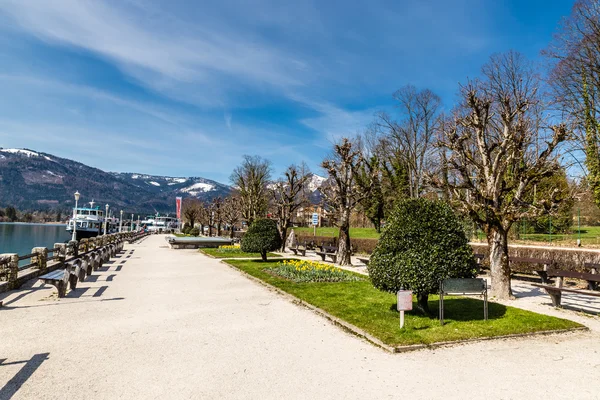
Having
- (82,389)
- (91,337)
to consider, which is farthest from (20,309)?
(82,389)

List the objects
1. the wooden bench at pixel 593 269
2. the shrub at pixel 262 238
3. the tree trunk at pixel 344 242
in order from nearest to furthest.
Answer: the wooden bench at pixel 593 269
the shrub at pixel 262 238
the tree trunk at pixel 344 242

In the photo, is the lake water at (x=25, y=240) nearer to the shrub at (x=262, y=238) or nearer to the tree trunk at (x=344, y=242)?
the shrub at (x=262, y=238)

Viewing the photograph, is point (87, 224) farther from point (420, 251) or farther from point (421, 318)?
point (420, 251)

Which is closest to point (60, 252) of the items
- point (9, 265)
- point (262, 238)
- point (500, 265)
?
point (9, 265)

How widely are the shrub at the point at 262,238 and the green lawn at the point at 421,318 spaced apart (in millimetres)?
7616

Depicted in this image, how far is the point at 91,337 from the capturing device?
6984mm

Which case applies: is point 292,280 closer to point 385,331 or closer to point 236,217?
point 385,331

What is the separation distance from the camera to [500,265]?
11.1 metres

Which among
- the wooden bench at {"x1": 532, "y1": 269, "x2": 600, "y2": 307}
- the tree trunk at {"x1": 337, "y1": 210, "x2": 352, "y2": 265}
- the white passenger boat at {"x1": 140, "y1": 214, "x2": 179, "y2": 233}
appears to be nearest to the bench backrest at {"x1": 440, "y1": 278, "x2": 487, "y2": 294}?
the wooden bench at {"x1": 532, "y1": 269, "x2": 600, "y2": 307}

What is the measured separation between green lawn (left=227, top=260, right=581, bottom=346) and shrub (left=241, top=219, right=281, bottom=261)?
7.62 metres

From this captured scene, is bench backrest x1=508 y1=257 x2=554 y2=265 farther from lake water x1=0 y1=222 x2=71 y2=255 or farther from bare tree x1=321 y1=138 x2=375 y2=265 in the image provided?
lake water x1=0 y1=222 x2=71 y2=255

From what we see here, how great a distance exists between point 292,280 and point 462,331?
7.32m

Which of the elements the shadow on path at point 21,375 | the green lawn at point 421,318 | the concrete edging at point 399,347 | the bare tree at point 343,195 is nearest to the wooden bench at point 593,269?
the green lawn at point 421,318

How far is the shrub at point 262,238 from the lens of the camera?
19.5 metres
